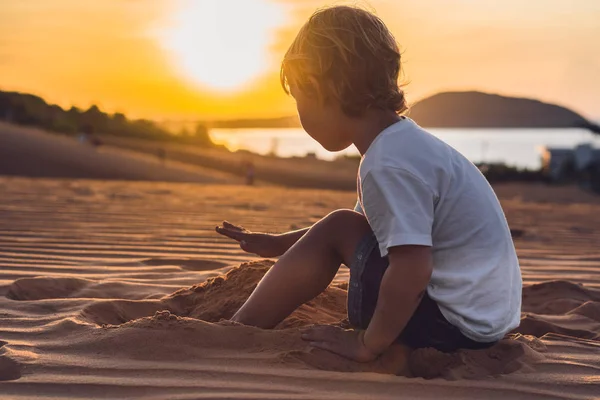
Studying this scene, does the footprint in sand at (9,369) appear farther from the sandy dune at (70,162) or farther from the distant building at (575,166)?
the distant building at (575,166)

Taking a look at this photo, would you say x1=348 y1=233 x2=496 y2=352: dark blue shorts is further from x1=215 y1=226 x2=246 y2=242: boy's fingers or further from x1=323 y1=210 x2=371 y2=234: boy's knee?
x1=215 y1=226 x2=246 y2=242: boy's fingers

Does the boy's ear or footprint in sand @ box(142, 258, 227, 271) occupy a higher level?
the boy's ear

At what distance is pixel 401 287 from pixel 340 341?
0.94 feet

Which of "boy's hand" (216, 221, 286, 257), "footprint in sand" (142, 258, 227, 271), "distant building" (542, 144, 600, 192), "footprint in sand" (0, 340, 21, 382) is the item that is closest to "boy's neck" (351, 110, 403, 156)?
"boy's hand" (216, 221, 286, 257)

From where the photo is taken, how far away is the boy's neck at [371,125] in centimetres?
209

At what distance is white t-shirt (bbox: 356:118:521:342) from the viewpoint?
1.88 metres

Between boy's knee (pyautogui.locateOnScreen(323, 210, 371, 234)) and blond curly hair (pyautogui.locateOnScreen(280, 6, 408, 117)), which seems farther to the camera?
boy's knee (pyautogui.locateOnScreen(323, 210, 371, 234))

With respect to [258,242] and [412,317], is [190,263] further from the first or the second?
[412,317]

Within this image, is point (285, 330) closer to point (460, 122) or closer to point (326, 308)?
point (326, 308)

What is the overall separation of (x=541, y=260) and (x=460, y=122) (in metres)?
67.2

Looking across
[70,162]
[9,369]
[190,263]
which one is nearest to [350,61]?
[9,369]

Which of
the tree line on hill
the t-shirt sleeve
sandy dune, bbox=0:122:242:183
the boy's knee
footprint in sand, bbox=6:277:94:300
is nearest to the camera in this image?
the t-shirt sleeve

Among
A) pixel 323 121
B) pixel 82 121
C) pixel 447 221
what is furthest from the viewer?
pixel 82 121

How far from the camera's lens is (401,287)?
6.20 ft
